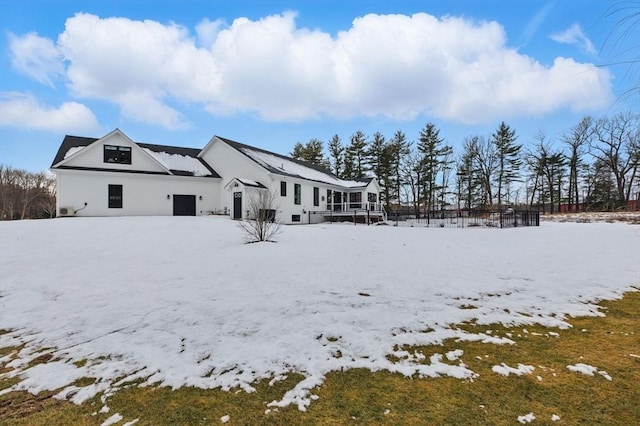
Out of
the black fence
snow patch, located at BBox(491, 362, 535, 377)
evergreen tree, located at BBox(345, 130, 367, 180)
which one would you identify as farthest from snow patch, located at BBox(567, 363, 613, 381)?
evergreen tree, located at BBox(345, 130, 367, 180)

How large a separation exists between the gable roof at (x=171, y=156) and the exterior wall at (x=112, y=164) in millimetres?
393

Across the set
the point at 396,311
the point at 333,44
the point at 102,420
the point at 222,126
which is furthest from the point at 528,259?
the point at 222,126

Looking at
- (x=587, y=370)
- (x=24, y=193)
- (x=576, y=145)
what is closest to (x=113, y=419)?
(x=587, y=370)

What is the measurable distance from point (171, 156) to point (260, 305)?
21.4 metres

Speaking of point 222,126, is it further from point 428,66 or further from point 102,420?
point 102,420

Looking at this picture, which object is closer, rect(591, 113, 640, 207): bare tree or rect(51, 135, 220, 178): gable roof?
rect(51, 135, 220, 178): gable roof

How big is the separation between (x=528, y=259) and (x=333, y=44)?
12.3 meters

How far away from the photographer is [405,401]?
88.4 inches

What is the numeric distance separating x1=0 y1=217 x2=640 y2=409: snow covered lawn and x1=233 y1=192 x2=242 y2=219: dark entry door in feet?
33.7

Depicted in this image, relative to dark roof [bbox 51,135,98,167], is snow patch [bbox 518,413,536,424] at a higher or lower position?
lower

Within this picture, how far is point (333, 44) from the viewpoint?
14.0 metres

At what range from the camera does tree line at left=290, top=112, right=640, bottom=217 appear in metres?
38.2

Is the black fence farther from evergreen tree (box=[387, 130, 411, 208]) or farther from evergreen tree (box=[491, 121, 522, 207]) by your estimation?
evergreen tree (box=[491, 121, 522, 207])

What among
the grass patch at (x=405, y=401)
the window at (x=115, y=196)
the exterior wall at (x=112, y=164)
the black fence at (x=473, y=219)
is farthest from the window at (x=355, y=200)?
the grass patch at (x=405, y=401)
